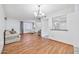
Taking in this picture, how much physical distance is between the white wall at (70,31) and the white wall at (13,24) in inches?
29.7

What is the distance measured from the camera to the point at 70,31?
178 centimetres

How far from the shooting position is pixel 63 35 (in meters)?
1.99

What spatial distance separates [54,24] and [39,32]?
423 mm

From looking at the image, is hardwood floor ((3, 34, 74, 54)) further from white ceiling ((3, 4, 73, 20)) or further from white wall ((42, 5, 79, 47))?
white ceiling ((3, 4, 73, 20))

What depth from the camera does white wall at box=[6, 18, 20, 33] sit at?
171cm

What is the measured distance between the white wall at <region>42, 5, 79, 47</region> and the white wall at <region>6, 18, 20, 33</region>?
76 centimetres

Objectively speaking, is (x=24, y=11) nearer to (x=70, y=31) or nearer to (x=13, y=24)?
(x=13, y=24)

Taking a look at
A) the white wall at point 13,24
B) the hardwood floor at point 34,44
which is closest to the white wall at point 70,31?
the hardwood floor at point 34,44

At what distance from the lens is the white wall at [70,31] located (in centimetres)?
158

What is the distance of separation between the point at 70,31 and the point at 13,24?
1.19 metres

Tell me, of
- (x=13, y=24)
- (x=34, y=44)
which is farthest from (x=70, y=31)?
(x=13, y=24)

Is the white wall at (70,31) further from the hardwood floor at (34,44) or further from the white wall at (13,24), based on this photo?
the white wall at (13,24)
